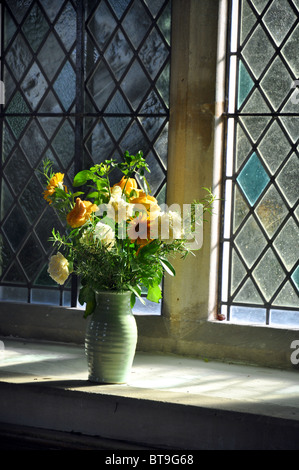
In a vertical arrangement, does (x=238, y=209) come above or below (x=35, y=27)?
below

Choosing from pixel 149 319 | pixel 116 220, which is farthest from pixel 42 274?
pixel 116 220

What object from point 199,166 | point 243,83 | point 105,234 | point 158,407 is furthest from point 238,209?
point 158,407

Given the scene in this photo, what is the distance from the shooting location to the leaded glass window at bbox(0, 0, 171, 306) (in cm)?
386

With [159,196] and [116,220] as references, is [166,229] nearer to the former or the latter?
[116,220]

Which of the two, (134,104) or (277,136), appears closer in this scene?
(277,136)

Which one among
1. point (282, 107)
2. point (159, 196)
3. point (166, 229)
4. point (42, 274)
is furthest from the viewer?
point (42, 274)

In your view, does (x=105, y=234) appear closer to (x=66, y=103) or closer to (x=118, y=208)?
(x=118, y=208)

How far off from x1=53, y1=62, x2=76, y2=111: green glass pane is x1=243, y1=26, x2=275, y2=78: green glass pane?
96 cm

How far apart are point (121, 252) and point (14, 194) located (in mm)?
1356

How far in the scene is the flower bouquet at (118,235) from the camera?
291 centimetres

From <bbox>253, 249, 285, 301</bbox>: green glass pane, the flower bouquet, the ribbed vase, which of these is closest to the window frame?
<bbox>253, 249, 285, 301</bbox>: green glass pane

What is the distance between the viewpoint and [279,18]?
3.63 metres

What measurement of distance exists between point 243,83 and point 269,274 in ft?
3.21

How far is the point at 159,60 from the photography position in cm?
384
